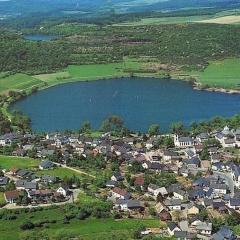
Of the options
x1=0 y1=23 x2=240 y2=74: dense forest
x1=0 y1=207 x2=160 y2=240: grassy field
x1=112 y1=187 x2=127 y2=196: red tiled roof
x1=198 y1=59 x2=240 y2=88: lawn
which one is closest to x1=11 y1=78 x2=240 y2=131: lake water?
x1=198 y1=59 x2=240 y2=88: lawn

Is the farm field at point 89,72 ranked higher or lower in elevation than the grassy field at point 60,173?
lower

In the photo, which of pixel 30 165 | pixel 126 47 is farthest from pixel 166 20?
pixel 30 165

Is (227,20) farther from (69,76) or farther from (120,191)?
(120,191)

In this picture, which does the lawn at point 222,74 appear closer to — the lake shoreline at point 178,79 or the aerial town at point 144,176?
the lake shoreline at point 178,79

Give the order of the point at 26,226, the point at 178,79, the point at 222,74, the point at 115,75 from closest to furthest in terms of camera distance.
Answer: the point at 26,226, the point at 178,79, the point at 222,74, the point at 115,75

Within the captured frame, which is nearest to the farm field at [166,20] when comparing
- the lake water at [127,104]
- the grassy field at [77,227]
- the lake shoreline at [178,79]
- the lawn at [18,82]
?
the lake shoreline at [178,79]

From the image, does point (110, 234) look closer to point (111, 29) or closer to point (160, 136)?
point (160, 136)
